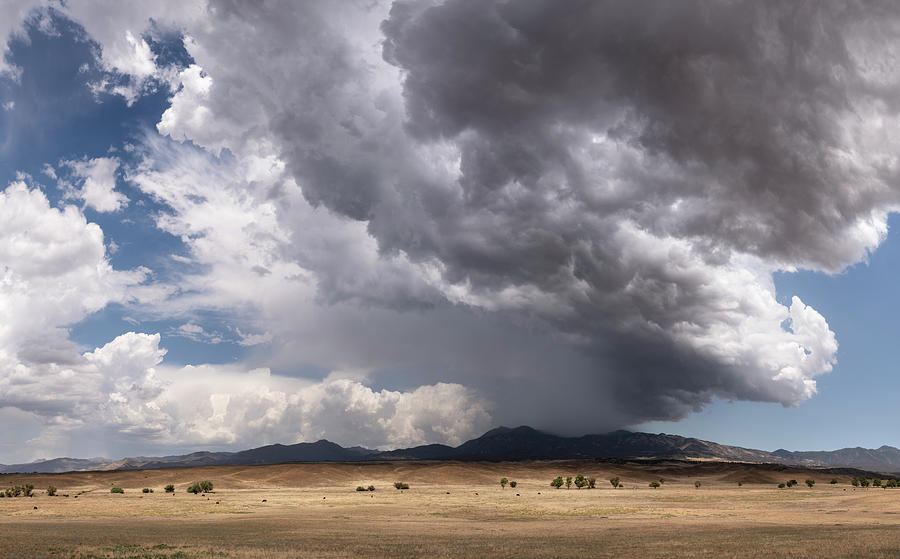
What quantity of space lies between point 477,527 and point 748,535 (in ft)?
74.1

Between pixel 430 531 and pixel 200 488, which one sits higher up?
pixel 430 531

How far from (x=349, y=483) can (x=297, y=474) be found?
1755 cm

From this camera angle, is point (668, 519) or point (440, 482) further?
point (440, 482)

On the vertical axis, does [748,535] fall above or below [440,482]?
above

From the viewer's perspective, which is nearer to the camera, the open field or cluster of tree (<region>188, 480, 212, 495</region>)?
the open field

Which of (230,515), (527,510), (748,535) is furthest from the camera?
(527,510)

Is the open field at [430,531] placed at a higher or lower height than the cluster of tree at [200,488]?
higher

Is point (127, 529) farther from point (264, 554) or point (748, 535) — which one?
point (748, 535)

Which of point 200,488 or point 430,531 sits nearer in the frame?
point 430,531

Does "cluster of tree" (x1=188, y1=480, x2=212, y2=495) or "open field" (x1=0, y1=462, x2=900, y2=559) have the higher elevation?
"open field" (x1=0, y1=462, x2=900, y2=559)

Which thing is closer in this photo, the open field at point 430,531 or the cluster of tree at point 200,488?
the open field at point 430,531

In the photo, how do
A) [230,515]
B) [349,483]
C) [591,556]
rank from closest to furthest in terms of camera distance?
[591,556], [230,515], [349,483]

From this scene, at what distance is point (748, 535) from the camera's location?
4478 centimetres

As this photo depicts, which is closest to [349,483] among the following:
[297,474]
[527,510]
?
[297,474]
